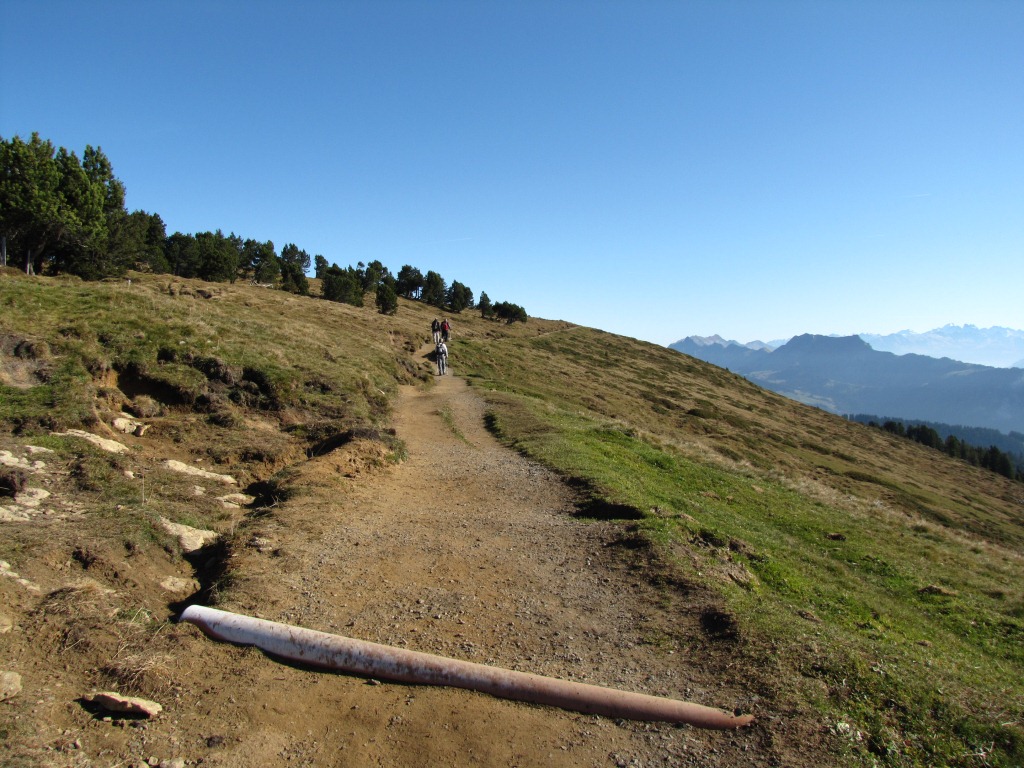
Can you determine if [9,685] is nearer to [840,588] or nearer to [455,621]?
[455,621]

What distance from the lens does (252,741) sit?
589cm

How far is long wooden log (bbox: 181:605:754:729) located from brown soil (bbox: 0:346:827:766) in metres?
0.14

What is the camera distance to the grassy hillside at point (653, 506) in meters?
7.16

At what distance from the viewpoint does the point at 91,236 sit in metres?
43.8

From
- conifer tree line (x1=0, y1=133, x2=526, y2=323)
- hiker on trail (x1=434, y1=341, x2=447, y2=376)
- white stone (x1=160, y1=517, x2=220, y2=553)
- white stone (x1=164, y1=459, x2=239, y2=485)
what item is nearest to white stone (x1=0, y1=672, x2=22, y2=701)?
white stone (x1=160, y1=517, x2=220, y2=553)

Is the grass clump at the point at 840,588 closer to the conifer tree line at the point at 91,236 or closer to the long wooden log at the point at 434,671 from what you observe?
the long wooden log at the point at 434,671

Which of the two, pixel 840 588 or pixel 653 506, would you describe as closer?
pixel 840 588

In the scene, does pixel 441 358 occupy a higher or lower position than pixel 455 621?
higher

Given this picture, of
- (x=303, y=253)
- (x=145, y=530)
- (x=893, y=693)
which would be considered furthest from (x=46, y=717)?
(x=303, y=253)

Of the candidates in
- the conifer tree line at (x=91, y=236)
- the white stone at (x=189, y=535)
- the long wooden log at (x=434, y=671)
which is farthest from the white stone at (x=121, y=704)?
the conifer tree line at (x=91, y=236)

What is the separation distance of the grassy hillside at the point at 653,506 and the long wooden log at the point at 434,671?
3.96ft

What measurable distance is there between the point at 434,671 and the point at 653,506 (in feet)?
30.2

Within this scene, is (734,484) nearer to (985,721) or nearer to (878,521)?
(878,521)

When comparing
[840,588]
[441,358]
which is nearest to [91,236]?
[441,358]
